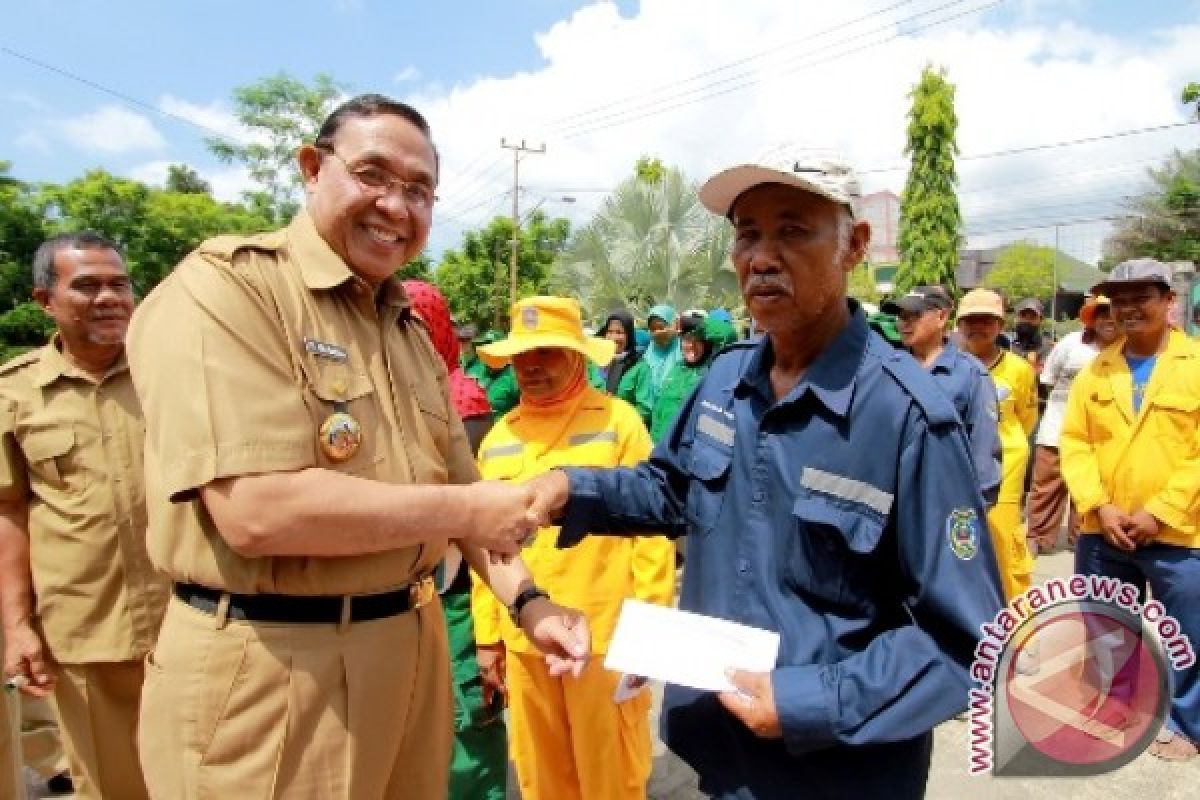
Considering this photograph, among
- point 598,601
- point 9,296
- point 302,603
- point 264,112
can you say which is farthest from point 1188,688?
point 264,112

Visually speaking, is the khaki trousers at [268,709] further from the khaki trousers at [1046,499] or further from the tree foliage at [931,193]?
the tree foliage at [931,193]

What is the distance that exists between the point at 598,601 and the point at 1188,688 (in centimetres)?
314

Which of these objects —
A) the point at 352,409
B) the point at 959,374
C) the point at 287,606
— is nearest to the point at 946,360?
the point at 959,374

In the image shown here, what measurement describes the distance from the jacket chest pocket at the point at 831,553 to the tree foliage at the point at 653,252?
20664 mm

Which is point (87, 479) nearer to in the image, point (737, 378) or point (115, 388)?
point (115, 388)

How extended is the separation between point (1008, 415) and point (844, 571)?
4387mm

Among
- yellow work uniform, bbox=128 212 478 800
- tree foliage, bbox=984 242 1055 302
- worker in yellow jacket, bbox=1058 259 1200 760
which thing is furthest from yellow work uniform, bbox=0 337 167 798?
tree foliage, bbox=984 242 1055 302

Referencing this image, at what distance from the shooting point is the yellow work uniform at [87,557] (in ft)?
9.33

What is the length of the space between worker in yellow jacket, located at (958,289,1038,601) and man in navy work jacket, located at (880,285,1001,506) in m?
0.49

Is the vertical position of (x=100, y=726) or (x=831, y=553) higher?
(x=831, y=553)

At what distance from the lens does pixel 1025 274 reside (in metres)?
49.2

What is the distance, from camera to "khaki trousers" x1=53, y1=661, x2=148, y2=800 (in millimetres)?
2865

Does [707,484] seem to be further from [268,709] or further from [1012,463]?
[1012,463]

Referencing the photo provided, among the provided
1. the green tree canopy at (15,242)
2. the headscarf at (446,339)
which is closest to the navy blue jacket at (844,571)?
the headscarf at (446,339)
